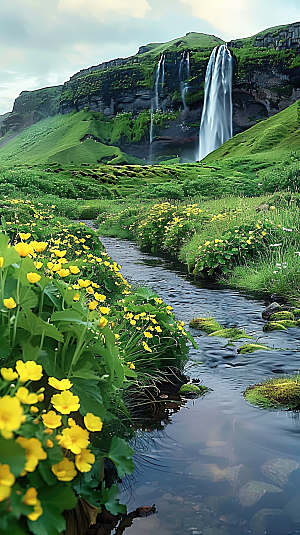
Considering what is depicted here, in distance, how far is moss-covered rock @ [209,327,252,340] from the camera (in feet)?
17.4

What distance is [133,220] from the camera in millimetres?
17422

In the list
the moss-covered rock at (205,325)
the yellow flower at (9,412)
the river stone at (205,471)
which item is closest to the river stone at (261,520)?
the river stone at (205,471)

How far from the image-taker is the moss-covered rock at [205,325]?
18.5 feet

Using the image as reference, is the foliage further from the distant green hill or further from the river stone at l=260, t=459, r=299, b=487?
the distant green hill

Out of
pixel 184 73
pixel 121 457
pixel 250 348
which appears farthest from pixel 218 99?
pixel 121 457

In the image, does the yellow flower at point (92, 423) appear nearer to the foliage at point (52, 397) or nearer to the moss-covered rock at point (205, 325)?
the foliage at point (52, 397)

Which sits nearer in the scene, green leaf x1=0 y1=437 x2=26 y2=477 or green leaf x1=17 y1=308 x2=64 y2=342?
green leaf x1=0 y1=437 x2=26 y2=477

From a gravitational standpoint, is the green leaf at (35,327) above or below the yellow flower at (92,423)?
above

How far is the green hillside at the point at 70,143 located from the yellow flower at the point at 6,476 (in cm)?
8465

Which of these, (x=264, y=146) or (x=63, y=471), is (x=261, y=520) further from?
(x=264, y=146)

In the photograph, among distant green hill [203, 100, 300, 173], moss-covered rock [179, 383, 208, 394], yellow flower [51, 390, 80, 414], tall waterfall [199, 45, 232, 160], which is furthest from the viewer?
tall waterfall [199, 45, 232, 160]

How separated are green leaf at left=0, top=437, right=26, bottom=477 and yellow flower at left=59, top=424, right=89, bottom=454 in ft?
0.94

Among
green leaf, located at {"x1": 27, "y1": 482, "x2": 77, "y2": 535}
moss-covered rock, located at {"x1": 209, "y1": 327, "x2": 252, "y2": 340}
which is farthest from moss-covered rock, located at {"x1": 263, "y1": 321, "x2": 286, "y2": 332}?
green leaf, located at {"x1": 27, "y1": 482, "x2": 77, "y2": 535}

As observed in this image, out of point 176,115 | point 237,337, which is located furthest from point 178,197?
point 176,115
